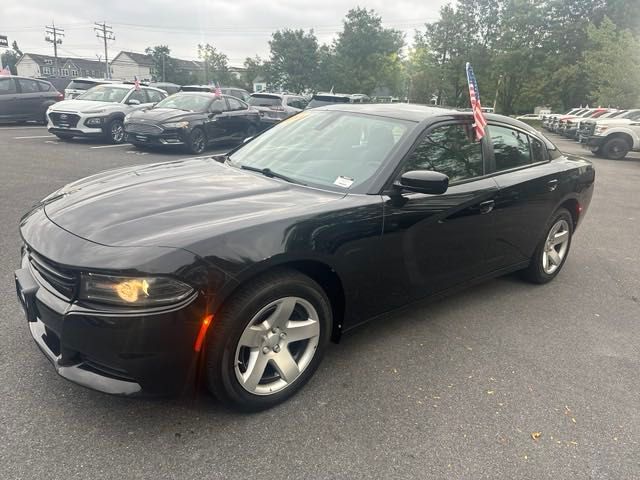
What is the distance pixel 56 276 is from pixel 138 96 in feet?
42.5

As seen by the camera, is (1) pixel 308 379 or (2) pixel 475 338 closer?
(1) pixel 308 379

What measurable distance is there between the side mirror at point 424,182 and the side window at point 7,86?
16.0 m

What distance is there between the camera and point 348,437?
2.35m

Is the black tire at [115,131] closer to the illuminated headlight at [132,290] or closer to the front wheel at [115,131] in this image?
the front wheel at [115,131]

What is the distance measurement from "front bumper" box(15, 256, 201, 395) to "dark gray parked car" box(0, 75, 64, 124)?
1559cm

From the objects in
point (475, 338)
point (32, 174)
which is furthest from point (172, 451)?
point (32, 174)

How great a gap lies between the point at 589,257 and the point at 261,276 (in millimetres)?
4552

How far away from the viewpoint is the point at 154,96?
47.4ft

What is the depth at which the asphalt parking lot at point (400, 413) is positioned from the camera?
215 centimetres

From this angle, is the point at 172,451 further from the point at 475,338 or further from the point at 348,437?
the point at 475,338

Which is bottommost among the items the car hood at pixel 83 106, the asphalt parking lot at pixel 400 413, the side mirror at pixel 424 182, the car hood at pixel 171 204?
the asphalt parking lot at pixel 400 413

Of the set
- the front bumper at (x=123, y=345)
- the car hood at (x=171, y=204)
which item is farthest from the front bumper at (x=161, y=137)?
the front bumper at (x=123, y=345)

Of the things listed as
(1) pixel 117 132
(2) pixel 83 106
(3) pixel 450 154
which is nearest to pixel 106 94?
(2) pixel 83 106

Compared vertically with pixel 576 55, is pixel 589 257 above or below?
below
